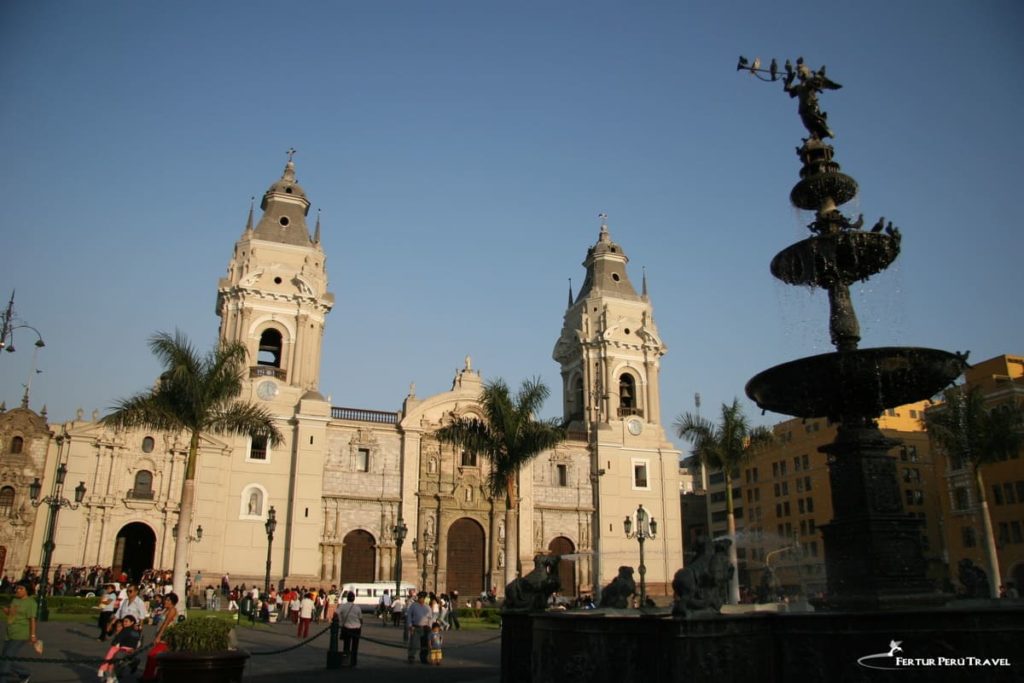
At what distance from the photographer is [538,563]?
13.1 meters

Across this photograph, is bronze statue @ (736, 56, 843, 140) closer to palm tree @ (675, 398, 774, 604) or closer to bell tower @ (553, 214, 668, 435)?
palm tree @ (675, 398, 774, 604)

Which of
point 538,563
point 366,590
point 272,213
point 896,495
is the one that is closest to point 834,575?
point 896,495

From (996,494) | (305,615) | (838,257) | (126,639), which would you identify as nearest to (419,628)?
(305,615)

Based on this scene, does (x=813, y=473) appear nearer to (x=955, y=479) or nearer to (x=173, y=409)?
(x=955, y=479)

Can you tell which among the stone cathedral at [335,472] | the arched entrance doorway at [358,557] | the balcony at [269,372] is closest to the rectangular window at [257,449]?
the stone cathedral at [335,472]

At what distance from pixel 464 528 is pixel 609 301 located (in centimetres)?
1690

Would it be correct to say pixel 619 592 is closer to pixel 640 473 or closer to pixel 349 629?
pixel 349 629

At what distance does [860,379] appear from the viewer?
11.2m

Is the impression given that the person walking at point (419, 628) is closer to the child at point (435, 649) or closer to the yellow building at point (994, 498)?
the child at point (435, 649)

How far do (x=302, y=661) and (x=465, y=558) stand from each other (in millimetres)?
25620

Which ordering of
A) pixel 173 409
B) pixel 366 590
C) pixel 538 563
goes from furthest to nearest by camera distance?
pixel 366 590
pixel 173 409
pixel 538 563

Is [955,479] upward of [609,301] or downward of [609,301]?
downward

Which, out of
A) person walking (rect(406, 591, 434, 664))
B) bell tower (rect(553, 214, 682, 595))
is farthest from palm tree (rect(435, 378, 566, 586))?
bell tower (rect(553, 214, 682, 595))

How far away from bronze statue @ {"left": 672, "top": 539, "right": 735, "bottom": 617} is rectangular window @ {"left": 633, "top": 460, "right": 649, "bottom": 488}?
39.0 meters
